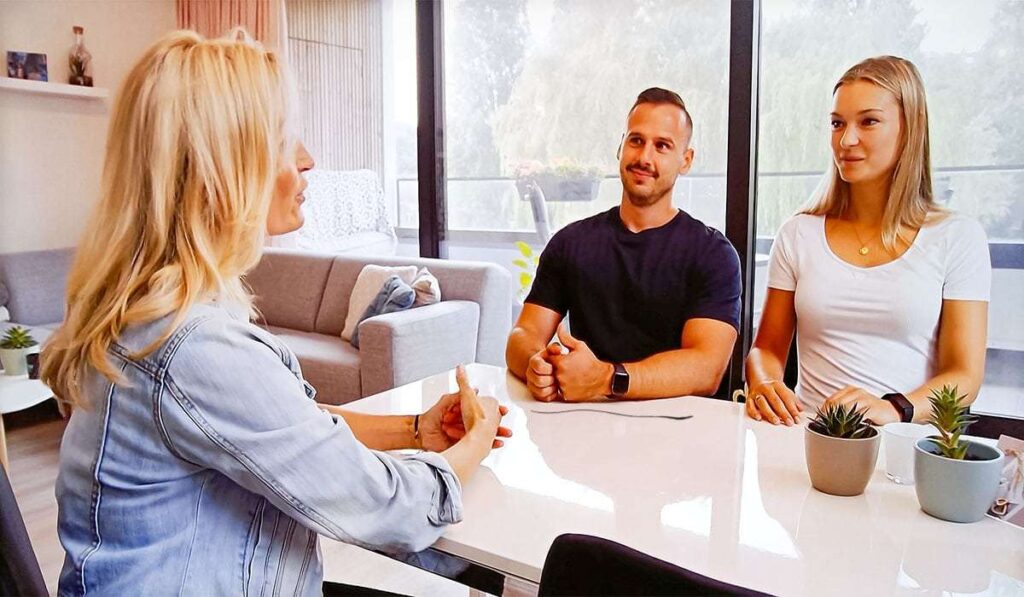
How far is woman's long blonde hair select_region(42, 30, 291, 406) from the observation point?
2.85 feet

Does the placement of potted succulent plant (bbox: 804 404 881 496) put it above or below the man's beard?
below

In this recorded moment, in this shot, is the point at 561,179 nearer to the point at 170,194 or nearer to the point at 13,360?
the point at 13,360

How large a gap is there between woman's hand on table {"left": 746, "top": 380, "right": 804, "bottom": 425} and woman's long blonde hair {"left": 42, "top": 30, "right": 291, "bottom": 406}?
2.87 ft

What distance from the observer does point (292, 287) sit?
4258 millimetres

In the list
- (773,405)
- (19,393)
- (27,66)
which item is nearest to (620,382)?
(773,405)

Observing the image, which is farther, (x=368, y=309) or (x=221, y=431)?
(x=368, y=309)

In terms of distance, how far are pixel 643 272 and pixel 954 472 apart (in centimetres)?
102

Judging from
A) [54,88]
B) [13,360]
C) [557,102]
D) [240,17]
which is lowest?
[13,360]

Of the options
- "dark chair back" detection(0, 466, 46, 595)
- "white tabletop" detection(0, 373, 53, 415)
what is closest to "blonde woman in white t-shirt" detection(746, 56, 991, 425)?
"dark chair back" detection(0, 466, 46, 595)

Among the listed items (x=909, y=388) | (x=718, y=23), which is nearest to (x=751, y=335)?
Answer: (x=718, y=23)

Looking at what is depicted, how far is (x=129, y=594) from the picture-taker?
33.9 inches

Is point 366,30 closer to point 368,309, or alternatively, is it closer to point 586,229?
point 368,309

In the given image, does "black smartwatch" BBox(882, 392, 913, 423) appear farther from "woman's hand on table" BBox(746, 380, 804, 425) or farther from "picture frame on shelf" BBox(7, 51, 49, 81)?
"picture frame on shelf" BBox(7, 51, 49, 81)

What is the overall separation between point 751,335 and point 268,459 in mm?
2603
